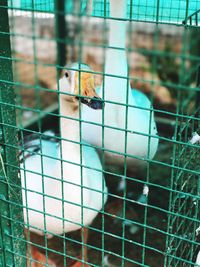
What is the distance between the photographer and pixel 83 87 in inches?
48.3

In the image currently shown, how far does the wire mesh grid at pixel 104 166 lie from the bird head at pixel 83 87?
1 cm

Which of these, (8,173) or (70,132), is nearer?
(8,173)

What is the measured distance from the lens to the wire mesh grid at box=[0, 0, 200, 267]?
1.01m

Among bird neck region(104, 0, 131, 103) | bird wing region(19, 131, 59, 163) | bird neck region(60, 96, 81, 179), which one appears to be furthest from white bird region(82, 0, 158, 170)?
bird wing region(19, 131, 59, 163)

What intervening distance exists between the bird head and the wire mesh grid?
0.01m

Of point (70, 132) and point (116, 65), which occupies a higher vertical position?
point (116, 65)

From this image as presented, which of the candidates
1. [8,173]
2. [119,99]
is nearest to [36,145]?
[119,99]

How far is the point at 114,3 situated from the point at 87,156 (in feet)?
1.86

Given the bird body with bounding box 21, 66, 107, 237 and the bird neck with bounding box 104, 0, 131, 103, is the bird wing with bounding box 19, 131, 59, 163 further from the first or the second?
the bird neck with bounding box 104, 0, 131, 103

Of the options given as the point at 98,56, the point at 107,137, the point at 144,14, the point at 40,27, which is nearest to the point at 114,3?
the point at 144,14

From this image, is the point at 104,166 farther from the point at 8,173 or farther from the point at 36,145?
the point at 8,173

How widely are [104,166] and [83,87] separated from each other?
492 mm

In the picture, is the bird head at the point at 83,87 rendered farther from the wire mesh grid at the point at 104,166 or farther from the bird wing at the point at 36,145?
the bird wing at the point at 36,145

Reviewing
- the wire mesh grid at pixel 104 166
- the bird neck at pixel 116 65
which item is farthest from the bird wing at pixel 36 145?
the bird neck at pixel 116 65
